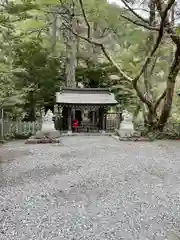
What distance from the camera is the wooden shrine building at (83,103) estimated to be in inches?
580

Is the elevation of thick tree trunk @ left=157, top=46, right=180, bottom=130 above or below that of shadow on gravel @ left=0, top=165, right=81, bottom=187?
above

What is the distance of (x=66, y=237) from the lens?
10.1ft

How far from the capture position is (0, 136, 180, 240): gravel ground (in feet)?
10.7

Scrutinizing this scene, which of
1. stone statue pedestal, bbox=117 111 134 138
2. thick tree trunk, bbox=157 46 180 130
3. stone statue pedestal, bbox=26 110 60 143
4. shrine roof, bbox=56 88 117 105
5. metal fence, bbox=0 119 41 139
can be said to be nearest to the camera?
stone statue pedestal, bbox=26 110 60 143

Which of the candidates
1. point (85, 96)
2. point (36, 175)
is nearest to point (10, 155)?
point (36, 175)

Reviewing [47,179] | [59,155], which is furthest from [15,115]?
[47,179]

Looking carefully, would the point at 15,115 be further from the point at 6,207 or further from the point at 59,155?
the point at 6,207

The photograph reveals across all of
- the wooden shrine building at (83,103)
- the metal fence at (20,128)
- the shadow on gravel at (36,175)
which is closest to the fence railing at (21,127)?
the metal fence at (20,128)

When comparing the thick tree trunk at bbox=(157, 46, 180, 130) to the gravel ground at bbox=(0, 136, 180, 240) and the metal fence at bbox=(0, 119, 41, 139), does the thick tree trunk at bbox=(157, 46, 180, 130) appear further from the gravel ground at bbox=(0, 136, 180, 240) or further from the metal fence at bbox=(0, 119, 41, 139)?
the metal fence at bbox=(0, 119, 41, 139)

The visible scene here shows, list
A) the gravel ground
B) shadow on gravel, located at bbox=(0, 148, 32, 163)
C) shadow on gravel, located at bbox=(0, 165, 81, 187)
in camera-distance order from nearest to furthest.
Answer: the gravel ground → shadow on gravel, located at bbox=(0, 165, 81, 187) → shadow on gravel, located at bbox=(0, 148, 32, 163)

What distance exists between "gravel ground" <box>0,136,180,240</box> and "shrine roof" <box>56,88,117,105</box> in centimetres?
707

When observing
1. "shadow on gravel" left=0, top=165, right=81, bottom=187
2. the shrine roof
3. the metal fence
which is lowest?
the metal fence

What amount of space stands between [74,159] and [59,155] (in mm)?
723

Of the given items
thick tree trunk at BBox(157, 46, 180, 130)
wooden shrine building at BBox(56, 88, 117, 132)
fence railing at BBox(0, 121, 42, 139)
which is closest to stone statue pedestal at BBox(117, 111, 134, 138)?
thick tree trunk at BBox(157, 46, 180, 130)
